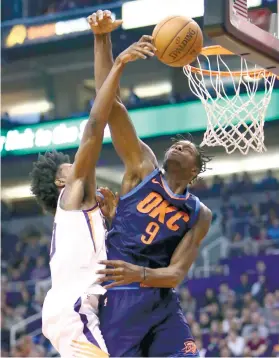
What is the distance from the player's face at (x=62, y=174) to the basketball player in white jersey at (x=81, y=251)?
0.32 meters

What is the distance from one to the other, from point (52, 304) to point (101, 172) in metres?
12.8

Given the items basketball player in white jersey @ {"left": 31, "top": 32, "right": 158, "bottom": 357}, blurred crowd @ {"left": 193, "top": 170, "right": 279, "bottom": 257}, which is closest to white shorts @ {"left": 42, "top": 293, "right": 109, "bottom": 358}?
basketball player in white jersey @ {"left": 31, "top": 32, "right": 158, "bottom": 357}

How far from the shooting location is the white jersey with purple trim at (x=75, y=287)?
11.3 ft

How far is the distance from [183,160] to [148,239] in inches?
17.8

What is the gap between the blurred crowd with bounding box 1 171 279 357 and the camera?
10.3 m

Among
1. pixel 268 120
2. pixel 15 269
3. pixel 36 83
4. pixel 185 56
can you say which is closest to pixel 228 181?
pixel 268 120

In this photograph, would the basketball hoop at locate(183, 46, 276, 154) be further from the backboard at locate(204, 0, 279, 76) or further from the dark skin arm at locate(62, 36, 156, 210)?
the dark skin arm at locate(62, 36, 156, 210)

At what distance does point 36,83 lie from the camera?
1750 centimetres

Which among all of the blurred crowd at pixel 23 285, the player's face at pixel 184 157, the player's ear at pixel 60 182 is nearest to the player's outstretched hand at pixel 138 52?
the player's face at pixel 184 157

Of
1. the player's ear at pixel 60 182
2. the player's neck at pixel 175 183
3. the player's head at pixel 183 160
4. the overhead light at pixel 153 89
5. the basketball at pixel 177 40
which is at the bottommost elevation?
the overhead light at pixel 153 89

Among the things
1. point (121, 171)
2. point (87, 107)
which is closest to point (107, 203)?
point (87, 107)

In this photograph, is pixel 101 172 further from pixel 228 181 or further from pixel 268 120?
pixel 268 120

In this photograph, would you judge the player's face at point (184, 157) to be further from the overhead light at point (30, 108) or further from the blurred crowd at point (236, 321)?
the overhead light at point (30, 108)

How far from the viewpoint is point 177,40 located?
3.54m
